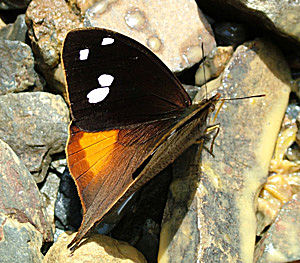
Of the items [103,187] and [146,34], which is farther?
[146,34]

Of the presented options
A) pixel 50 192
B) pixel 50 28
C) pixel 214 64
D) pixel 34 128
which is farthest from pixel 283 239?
pixel 50 28

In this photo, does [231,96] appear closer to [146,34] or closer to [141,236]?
[146,34]

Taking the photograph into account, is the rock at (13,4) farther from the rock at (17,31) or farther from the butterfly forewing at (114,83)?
the butterfly forewing at (114,83)

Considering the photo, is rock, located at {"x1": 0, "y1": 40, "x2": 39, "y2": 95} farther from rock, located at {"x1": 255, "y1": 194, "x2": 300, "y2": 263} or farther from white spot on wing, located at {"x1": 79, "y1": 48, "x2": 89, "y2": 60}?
rock, located at {"x1": 255, "y1": 194, "x2": 300, "y2": 263}

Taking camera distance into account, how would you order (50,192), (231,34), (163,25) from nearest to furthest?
(50,192), (163,25), (231,34)

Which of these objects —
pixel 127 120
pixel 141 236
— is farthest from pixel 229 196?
pixel 127 120

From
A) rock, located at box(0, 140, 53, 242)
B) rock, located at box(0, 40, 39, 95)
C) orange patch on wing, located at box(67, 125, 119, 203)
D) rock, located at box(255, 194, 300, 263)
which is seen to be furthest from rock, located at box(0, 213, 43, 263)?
rock, located at box(255, 194, 300, 263)

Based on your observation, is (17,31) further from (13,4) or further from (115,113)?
(115,113)
